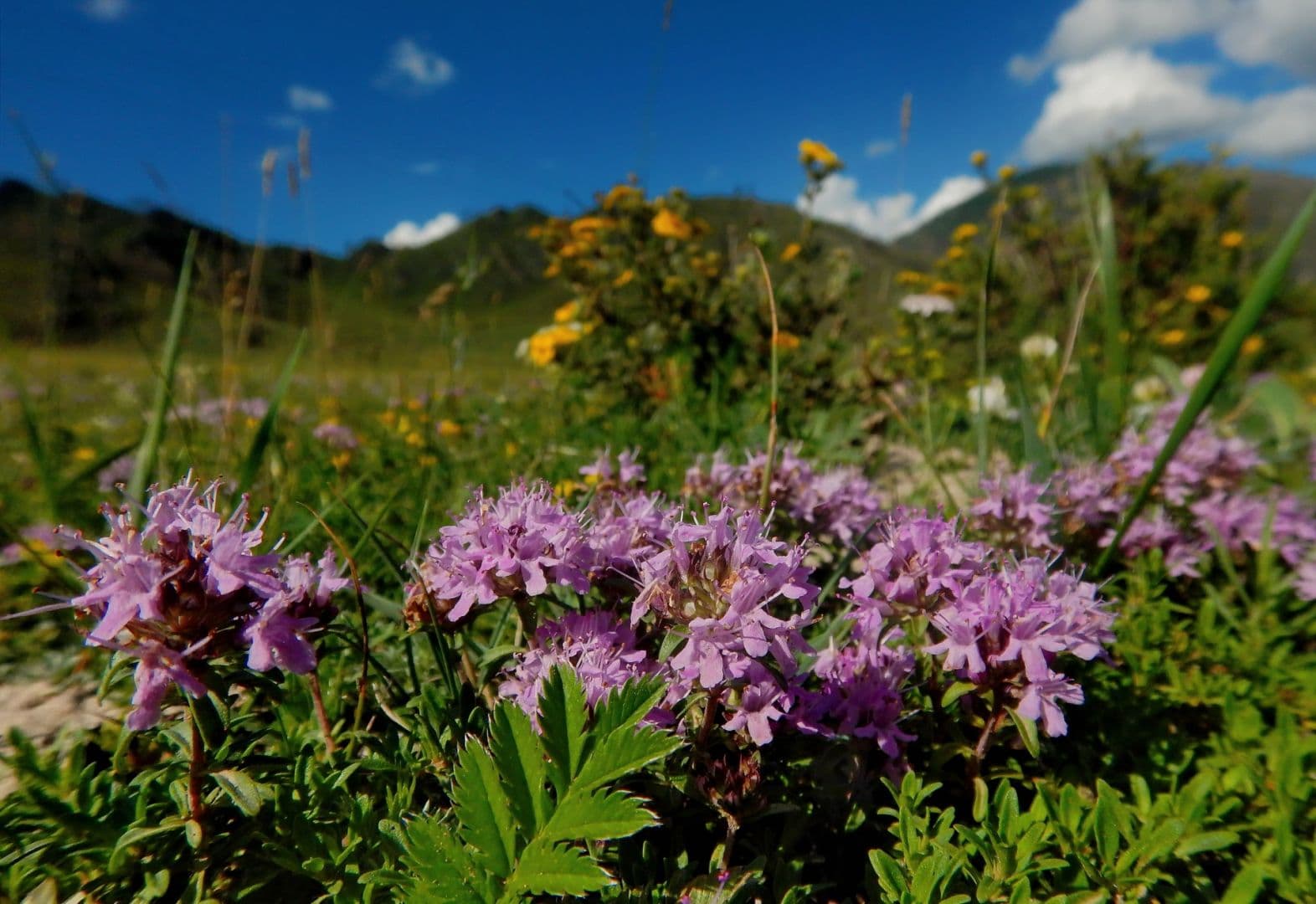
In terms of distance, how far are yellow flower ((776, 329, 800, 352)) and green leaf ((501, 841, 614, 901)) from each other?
2.89 m

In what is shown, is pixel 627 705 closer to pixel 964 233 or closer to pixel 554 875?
pixel 554 875

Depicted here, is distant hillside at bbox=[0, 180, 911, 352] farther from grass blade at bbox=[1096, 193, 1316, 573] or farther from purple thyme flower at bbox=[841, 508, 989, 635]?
grass blade at bbox=[1096, 193, 1316, 573]

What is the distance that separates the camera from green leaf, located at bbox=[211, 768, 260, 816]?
1084mm

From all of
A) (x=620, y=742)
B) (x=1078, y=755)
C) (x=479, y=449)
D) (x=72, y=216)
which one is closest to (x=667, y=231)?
(x=479, y=449)

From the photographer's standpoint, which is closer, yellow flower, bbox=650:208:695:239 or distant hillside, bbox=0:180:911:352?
distant hillside, bbox=0:180:911:352

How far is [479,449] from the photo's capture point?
11.7 ft

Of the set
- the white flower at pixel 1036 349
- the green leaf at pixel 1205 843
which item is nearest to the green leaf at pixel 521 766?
the green leaf at pixel 1205 843

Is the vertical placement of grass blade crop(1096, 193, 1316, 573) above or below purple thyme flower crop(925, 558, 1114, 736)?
above

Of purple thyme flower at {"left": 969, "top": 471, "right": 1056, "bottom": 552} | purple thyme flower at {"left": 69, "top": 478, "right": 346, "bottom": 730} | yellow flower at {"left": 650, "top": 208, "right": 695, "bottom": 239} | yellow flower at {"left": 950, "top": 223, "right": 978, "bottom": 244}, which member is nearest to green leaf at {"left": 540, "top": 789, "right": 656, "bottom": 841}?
purple thyme flower at {"left": 69, "top": 478, "right": 346, "bottom": 730}

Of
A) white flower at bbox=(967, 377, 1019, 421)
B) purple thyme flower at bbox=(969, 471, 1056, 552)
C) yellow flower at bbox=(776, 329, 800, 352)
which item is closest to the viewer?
purple thyme flower at bbox=(969, 471, 1056, 552)

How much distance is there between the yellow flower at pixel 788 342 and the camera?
3.64 metres

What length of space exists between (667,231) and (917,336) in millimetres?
1628

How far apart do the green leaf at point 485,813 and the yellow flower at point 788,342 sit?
9.30 ft

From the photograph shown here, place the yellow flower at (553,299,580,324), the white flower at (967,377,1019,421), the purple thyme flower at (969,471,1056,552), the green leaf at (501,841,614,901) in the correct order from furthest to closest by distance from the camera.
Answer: the yellow flower at (553,299,580,324) → the white flower at (967,377,1019,421) → the purple thyme flower at (969,471,1056,552) → the green leaf at (501,841,614,901)
